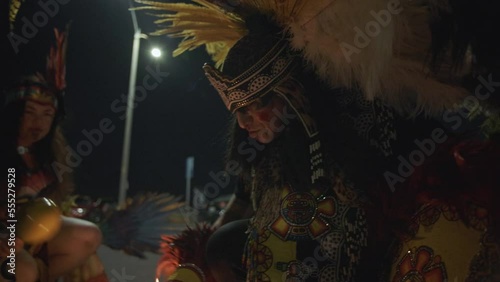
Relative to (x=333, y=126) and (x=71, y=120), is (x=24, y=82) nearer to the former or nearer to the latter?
(x=71, y=120)

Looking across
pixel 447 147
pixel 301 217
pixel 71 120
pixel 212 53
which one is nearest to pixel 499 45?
pixel 447 147

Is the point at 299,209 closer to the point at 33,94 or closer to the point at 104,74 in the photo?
the point at 33,94

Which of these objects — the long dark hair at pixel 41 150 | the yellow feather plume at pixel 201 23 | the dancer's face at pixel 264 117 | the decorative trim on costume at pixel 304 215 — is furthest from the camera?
the long dark hair at pixel 41 150

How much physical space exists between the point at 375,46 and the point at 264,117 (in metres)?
0.38

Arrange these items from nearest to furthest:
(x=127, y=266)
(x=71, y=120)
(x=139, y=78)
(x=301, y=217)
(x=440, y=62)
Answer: (x=440, y=62)
(x=301, y=217)
(x=71, y=120)
(x=127, y=266)
(x=139, y=78)

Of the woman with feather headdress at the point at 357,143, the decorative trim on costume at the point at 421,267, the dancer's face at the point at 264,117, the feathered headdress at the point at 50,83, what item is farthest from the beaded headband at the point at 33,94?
the decorative trim on costume at the point at 421,267

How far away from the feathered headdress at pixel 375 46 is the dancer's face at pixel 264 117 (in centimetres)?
15

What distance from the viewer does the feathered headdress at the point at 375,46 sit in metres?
1.16

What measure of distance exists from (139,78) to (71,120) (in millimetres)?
3379

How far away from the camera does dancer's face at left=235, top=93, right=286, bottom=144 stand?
1.39 m

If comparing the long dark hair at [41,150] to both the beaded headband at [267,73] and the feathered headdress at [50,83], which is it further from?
the beaded headband at [267,73]

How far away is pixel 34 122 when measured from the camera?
1981mm

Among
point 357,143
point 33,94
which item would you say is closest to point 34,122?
point 33,94

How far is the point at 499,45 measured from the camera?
1.05 meters
